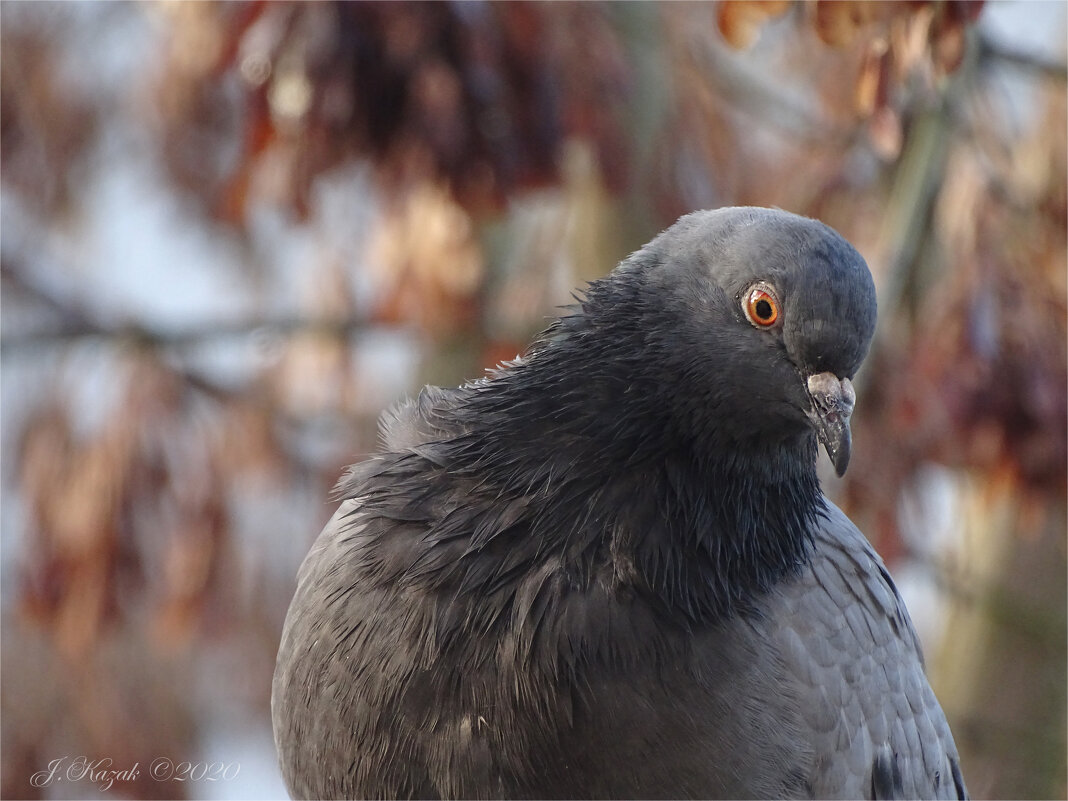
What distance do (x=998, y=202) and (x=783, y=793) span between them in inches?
159

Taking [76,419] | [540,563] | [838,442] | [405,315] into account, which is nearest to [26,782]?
[76,419]

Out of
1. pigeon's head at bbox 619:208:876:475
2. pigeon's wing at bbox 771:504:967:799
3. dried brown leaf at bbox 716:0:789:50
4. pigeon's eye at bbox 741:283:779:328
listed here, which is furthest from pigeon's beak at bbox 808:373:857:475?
dried brown leaf at bbox 716:0:789:50

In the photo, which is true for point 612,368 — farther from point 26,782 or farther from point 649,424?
point 26,782

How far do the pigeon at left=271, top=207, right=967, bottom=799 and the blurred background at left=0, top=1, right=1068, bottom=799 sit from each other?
139 centimetres

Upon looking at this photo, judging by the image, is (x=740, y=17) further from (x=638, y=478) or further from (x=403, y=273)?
(x=403, y=273)

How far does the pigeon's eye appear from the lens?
3012 millimetres

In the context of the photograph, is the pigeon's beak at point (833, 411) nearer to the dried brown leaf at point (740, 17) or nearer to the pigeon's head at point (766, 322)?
the pigeon's head at point (766, 322)

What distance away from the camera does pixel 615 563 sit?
3.20 m

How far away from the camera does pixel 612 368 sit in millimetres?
3232

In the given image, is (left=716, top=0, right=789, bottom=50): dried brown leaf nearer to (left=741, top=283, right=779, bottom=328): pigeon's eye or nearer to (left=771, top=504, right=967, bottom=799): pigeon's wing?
(left=741, top=283, right=779, bottom=328): pigeon's eye

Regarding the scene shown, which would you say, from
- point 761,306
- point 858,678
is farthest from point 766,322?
point 858,678

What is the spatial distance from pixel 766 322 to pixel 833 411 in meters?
0.29

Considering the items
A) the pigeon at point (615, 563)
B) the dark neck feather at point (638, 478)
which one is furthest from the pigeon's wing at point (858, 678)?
the dark neck feather at point (638, 478)

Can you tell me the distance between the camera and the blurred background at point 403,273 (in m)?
5.47
